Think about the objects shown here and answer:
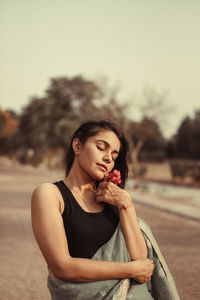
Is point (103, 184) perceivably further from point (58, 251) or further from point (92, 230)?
point (58, 251)

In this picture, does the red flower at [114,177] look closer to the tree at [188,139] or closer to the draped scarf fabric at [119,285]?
the draped scarf fabric at [119,285]

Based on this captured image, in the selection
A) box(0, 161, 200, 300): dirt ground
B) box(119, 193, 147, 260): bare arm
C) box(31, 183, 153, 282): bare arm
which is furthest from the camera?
box(0, 161, 200, 300): dirt ground

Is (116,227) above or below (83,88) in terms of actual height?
below

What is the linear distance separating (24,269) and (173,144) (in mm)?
47643

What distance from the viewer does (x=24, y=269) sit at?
632 centimetres

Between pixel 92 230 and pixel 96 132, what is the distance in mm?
503

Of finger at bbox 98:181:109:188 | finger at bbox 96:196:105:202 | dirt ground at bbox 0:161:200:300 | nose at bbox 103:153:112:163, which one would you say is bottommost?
dirt ground at bbox 0:161:200:300

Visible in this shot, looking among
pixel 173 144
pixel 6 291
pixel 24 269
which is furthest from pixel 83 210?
pixel 173 144

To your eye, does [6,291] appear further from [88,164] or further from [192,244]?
[192,244]

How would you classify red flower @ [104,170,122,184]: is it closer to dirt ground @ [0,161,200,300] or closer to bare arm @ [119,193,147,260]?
bare arm @ [119,193,147,260]

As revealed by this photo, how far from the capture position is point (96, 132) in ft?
7.97

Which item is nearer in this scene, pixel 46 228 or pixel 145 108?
pixel 46 228

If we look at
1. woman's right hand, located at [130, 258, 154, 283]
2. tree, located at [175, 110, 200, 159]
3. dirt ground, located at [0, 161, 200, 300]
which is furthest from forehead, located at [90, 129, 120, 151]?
tree, located at [175, 110, 200, 159]

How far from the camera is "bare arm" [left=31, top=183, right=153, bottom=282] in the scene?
216 centimetres
